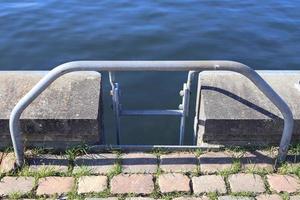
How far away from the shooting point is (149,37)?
8.21m

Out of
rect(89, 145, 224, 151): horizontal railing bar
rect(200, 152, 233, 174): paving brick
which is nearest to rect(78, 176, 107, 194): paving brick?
rect(89, 145, 224, 151): horizontal railing bar

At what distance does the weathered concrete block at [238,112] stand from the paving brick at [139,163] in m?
0.50

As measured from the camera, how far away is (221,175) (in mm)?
3883

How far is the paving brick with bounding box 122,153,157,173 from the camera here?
3.93 m

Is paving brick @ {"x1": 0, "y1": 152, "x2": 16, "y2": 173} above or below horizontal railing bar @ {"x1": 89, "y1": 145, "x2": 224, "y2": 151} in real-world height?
below

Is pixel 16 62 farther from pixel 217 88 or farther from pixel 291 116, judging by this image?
pixel 291 116

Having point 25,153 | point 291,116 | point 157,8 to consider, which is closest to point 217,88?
point 291,116

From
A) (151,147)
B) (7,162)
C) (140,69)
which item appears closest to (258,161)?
(151,147)

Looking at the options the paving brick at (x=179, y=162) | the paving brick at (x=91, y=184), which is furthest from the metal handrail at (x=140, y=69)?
the paving brick at (x=179, y=162)

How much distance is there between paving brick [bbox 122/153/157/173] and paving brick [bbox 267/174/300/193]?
95 centimetres

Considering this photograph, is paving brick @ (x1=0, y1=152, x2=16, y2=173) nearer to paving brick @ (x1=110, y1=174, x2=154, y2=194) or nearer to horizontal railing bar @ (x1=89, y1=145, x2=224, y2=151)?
horizontal railing bar @ (x1=89, y1=145, x2=224, y2=151)

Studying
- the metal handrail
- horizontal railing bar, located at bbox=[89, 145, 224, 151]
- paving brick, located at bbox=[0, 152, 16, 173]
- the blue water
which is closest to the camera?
the metal handrail

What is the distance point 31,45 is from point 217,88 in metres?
4.69

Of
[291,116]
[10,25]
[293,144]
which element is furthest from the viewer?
[10,25]
